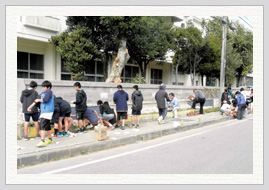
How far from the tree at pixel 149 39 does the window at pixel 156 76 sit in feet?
22.2

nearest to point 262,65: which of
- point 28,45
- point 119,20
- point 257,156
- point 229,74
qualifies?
point 257,156

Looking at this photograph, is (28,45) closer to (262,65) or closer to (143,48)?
(143,48)

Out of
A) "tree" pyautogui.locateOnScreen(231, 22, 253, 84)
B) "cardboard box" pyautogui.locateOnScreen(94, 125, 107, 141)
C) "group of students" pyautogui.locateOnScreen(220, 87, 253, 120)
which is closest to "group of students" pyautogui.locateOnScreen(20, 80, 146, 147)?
"cardboard box" pyautogui.locateOnScreen(94, 125, 107, 141)

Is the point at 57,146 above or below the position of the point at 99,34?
below

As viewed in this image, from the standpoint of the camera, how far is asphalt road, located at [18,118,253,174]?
5234 mm

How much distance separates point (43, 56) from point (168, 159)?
1371 centimetres

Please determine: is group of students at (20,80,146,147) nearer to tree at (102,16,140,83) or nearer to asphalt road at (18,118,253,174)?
asphalt road at (18,118,253,174)

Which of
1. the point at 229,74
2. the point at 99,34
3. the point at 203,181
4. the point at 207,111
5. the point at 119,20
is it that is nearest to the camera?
the point at 203,181

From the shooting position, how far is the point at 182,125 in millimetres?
11000

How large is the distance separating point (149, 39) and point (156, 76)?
10761 millimetres

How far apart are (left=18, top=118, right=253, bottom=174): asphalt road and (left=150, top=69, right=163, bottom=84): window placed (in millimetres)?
19973

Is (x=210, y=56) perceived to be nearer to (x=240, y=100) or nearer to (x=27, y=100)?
(x=240, y=100)

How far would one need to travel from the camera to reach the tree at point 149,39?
17.5 metres

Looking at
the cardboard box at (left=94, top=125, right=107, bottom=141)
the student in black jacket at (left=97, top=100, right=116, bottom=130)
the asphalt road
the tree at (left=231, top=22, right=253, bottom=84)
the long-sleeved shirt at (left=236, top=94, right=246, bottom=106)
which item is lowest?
the asphalt road
